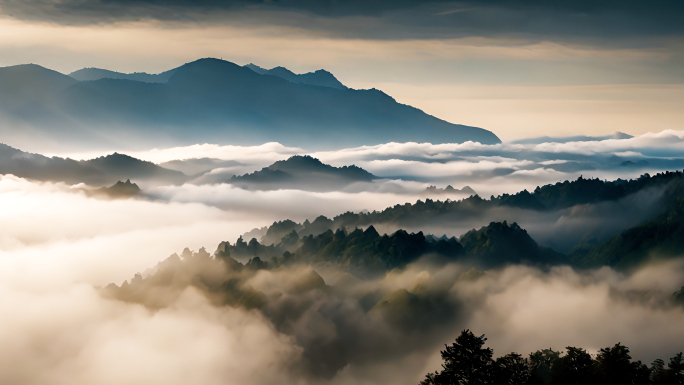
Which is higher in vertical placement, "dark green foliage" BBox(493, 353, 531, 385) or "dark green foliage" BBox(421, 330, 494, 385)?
"dark green foliage" BBox(421, 330, 494, 385)

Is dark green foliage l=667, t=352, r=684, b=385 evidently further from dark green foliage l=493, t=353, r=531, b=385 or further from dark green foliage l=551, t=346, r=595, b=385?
dark green foliage l=493, t=353, r=531, b=385

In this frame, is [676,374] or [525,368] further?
[525,368]

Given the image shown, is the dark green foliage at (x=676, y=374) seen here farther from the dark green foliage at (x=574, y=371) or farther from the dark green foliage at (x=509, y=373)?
the dark green foliage at (x=509, y=373)

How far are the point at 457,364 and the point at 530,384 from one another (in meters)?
9.77

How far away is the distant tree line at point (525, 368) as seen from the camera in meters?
68.0

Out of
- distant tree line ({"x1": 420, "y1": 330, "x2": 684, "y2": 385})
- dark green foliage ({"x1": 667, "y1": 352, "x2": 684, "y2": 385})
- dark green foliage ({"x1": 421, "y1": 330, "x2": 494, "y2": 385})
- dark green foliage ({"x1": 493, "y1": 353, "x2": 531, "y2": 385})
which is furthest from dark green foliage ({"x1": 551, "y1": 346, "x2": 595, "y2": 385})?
dark green foliage ({"x1": 421, "y1": 330, "x2": 494, "y2": 385})

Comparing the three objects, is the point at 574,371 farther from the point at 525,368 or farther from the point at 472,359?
the point at 472,359

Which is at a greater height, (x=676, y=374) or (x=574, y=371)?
(x=676, y=374)

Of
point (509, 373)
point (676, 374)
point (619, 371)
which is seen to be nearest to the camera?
point (509, 373)

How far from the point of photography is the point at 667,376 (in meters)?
73.8

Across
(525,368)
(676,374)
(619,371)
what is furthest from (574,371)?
(676,374)

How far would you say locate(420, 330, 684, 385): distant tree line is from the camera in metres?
68.0

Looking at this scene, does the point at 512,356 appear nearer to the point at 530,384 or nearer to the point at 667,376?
the point at 530,384

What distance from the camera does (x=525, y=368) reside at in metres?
73.8
